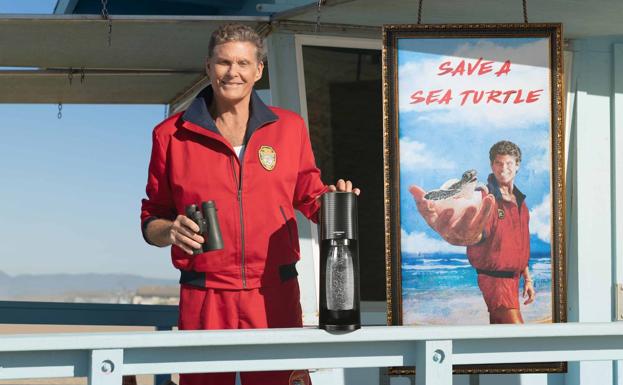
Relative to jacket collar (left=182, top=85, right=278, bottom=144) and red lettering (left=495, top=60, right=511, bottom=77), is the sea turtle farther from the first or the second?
jacket collar (left=182, top=85, right=278, bottom=144)

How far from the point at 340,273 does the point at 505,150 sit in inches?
Result: 86.5

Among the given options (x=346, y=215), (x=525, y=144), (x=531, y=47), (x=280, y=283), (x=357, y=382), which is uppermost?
(x=531, y=47)

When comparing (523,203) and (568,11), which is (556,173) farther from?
(568,11)

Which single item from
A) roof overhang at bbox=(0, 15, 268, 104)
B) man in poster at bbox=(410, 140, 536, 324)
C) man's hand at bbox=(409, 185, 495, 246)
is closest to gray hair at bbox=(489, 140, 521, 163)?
man in poster at bbox=(410, 140, 536, 324)

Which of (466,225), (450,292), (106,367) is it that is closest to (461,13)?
(466,225)

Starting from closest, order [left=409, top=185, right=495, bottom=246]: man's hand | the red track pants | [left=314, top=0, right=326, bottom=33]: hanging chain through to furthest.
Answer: the red track pants, [left=409, top=185, right=495, bottom=246]: man's hand, [left=314, top=0, right=326, bottom=33]: hanging chain

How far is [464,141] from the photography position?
4402 millimetres

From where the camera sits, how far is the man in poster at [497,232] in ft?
14.3

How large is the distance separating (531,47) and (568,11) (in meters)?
0.68

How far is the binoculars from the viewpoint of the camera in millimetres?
2432

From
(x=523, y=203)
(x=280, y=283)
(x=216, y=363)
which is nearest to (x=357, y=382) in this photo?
(x=523, y=203)

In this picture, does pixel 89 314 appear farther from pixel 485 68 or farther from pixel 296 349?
pixel 296 349

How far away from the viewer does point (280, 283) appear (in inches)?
105

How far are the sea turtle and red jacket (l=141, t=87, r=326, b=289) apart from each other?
1788 millimetres
